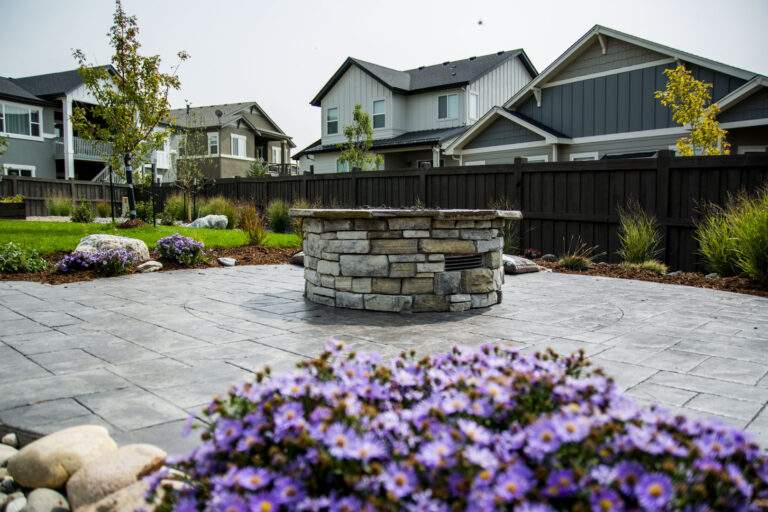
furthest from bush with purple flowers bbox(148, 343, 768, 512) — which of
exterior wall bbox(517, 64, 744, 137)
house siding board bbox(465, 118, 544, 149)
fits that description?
house siding board bbox(465, 118, 544, 149)

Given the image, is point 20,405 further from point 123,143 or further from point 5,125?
point 5,125

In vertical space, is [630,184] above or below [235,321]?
above

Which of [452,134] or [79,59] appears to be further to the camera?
[452,134]

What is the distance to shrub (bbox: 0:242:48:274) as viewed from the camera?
7895 mm

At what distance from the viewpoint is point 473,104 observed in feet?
74.7

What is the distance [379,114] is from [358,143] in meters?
2.75

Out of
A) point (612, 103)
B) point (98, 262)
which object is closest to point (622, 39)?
point (612, 103)

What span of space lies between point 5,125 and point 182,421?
29.4m

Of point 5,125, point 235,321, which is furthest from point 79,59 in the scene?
point 5,125

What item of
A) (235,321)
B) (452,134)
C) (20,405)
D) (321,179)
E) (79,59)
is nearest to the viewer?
(20,405)

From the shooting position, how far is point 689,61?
14.1m

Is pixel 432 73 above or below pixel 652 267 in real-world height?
above

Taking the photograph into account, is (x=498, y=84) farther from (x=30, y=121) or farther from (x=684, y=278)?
(x=30, y=121)

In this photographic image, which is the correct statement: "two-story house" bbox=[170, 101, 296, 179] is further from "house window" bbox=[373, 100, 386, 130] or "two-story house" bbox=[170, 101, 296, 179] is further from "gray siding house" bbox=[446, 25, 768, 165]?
"gray siding house" bbox=[446, 25, 768, 165]
